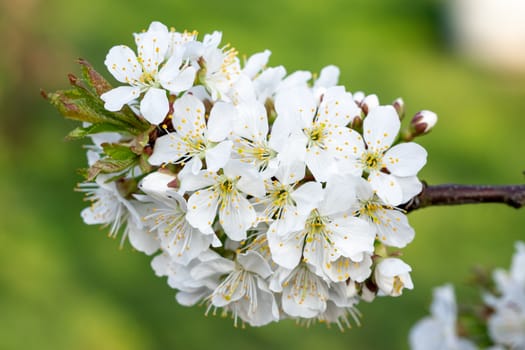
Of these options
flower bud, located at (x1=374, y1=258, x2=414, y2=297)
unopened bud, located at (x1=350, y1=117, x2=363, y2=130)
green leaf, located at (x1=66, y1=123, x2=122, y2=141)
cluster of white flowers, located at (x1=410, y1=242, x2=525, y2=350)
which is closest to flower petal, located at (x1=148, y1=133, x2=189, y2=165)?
green leaf, located at (x1=66, y1=123, x2=122, y2=141)

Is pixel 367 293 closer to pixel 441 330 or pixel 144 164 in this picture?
pixel 144 164

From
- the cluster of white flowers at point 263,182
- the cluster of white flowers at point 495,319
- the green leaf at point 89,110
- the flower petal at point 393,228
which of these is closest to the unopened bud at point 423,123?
the cluster of white flowers at point 263,182

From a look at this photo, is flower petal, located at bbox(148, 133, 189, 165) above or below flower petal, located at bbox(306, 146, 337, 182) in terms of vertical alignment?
below

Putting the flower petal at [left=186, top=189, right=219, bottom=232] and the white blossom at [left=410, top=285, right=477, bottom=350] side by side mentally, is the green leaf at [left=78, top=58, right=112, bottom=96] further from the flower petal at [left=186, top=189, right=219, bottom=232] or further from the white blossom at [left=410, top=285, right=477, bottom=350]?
the white blossom at [left=410, top=285, right=477, bottom=350]

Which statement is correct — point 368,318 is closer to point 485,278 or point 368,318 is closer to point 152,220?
point 485,278

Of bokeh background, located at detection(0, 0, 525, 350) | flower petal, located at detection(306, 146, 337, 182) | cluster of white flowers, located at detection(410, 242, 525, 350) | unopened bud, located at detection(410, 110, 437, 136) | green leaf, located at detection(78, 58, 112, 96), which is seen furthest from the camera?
bokeh background, located at detection(0, 0, 525, 350)

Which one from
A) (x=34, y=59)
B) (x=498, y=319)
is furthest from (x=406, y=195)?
(x=34, y=59)
